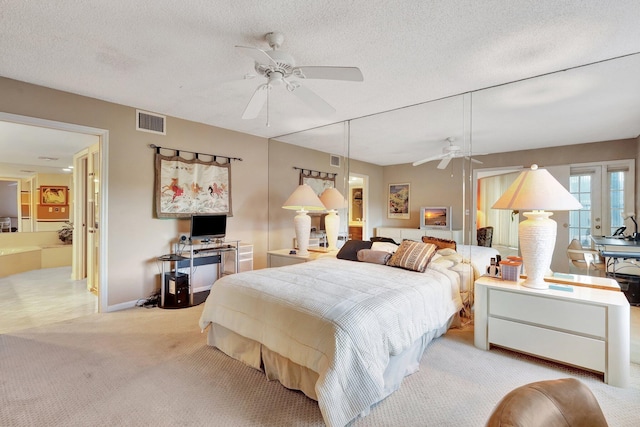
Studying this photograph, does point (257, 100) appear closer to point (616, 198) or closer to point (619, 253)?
point (616, 198)

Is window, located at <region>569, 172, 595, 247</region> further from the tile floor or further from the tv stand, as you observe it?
the tile floor

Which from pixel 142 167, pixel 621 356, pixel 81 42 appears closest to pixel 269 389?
pixel 621 356

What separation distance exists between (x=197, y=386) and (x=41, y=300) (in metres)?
3.60

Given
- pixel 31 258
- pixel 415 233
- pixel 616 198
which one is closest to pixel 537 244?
pixel 616 198

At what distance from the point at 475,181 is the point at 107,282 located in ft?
14.3

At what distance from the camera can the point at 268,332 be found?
80.0 inches

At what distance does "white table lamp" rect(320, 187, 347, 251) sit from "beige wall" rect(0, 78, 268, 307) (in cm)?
186

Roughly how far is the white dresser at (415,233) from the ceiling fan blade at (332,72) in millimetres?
1969

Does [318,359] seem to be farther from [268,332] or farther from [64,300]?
[64,300]

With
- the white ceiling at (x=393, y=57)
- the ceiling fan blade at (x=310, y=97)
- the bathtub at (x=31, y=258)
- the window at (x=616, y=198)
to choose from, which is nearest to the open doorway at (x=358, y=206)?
the white ceiling at (x=393, y=57)

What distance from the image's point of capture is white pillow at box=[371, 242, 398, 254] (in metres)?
3.38

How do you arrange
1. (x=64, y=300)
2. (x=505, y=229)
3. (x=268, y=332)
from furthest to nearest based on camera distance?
(x=64, y=300), (x=505, y=229), (x=268, y=332)

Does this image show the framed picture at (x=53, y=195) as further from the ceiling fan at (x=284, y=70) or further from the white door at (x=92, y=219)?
the ceiling fan at (x=284, y=70)

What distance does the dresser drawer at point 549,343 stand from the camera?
2.14 m
